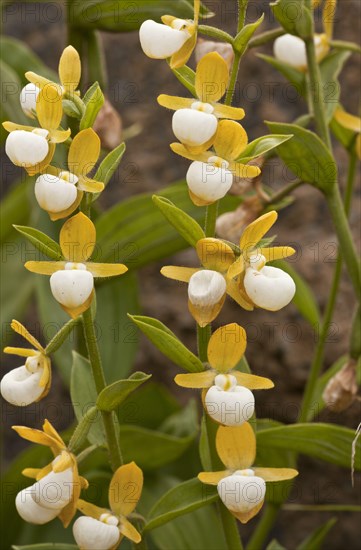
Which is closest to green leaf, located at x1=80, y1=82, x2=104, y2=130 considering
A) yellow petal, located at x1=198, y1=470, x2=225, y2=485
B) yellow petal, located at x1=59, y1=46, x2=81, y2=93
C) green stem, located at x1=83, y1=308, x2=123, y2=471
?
yellow petal, located at x1=59, y1=46, x2=81, y2=93

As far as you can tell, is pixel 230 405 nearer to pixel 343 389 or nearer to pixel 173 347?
pixel 173 347

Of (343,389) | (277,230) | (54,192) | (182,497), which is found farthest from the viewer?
(277,230)

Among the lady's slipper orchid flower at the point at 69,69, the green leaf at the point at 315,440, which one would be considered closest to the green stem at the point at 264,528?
the green leaf at the point at 315,440

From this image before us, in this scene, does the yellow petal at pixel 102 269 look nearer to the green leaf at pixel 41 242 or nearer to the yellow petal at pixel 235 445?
the green leaf at pixel 41 242

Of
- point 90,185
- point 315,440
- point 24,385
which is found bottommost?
point 315,440

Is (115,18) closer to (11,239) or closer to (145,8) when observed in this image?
(145,8)

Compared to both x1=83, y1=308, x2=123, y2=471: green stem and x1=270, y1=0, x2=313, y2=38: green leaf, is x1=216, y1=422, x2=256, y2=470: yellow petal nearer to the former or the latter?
x1=83, y1=308, x2=123, y2=471: green stem

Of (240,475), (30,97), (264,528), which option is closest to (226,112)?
(30,97)
